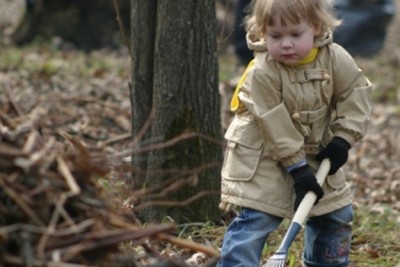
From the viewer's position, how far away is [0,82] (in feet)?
30.3

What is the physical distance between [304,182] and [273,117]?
1.00 feet

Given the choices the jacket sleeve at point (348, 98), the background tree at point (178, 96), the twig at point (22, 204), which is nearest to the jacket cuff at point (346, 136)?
the jacket sleeve at point (348, 98)

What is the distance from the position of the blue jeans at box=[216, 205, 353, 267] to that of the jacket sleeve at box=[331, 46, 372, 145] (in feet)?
1.21

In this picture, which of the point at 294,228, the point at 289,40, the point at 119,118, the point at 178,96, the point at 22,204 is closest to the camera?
the point at 22,204

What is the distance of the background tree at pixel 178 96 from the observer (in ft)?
17.7

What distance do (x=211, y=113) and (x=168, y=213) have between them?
1.88ft

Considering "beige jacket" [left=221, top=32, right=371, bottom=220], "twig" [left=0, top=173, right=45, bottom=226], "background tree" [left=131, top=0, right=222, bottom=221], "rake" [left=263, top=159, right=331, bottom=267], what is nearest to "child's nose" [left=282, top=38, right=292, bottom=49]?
"beige jacket" [left=221, top=32, right=371, bottom=220]

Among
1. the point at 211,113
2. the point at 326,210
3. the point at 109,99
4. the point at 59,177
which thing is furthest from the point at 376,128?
the point at 59,177

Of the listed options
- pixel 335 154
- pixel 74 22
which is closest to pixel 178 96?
pixel 335 154

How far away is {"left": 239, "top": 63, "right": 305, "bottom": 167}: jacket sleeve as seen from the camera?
14.6 ft

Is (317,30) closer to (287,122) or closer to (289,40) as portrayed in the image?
(289,40)

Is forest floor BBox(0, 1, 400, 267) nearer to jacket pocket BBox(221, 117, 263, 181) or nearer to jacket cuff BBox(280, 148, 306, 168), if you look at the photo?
jacket pocket BBox(221, 117, 263, 181)

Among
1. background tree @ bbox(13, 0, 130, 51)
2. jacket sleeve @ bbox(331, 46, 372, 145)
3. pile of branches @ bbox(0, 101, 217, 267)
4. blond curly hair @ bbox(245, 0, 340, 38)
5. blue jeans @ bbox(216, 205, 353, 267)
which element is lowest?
background tree @ bbox(13, 0, 130, 51)

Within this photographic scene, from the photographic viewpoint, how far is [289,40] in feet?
14.6
